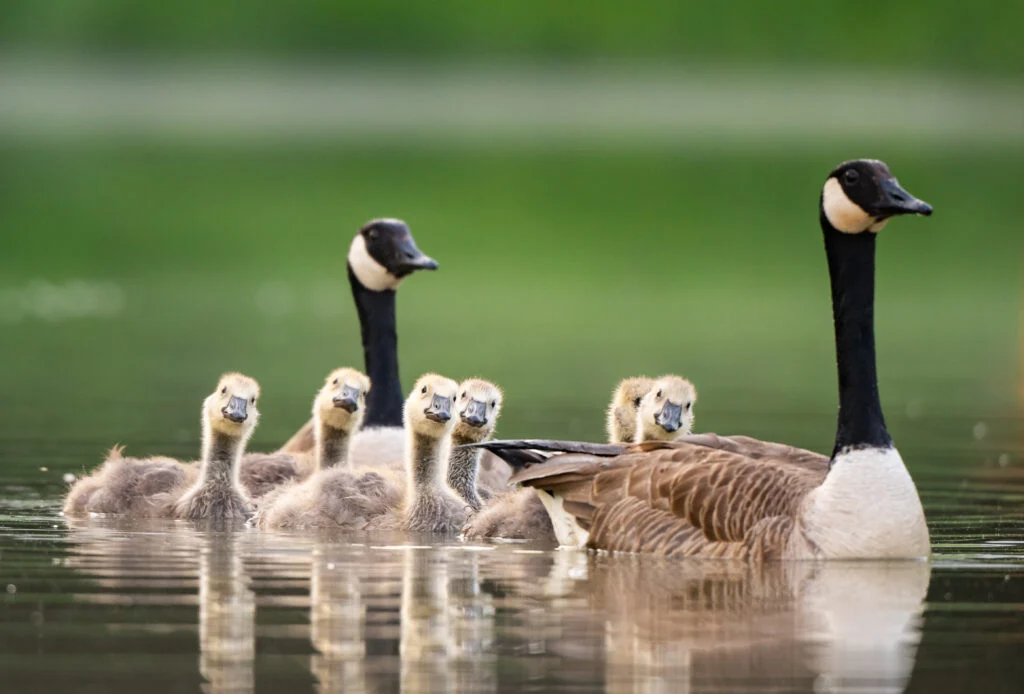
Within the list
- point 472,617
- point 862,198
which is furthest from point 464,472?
point 472,617

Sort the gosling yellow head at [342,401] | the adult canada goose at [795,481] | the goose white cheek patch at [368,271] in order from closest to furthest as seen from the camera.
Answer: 1. the adult canada goose at [795,481]
2. the gosling yellow head at [342,401]
3. the goose white cheek patch at [368,271]

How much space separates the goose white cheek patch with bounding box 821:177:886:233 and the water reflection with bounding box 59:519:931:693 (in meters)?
1.98

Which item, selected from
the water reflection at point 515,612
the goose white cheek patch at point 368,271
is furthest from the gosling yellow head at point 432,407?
the goose white cheek patch at point 368,271

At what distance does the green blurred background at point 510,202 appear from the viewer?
82.9 feet

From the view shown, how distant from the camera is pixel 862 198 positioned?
12.2 meters

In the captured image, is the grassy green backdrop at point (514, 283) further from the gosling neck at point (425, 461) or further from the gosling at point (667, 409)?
the gosling at point (667, 409)

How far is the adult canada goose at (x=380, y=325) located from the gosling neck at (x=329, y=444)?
134cm

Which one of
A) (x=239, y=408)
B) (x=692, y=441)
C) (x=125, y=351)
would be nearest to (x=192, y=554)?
(x=239, y=408)

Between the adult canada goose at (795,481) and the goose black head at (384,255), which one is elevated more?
the goose black head at (384,255)

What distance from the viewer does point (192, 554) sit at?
39.9 ft

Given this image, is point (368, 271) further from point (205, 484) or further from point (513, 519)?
point (513, 519)

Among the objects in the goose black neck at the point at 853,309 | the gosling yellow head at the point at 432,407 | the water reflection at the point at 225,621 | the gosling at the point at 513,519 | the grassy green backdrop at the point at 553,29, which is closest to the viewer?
the water reflection at the point at 225,621

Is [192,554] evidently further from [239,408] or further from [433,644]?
[433,644]

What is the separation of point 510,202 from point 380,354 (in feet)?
185
